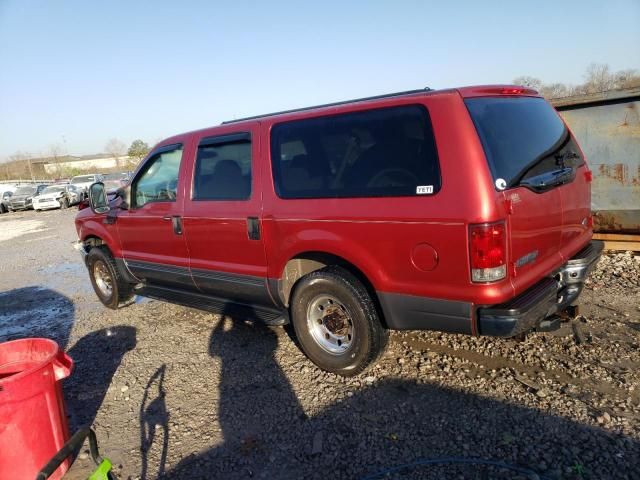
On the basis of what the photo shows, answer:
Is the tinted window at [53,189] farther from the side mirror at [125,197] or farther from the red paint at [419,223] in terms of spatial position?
the red paint at [419,223]

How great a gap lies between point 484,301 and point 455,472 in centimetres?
97

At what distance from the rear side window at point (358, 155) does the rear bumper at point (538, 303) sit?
0.86 m

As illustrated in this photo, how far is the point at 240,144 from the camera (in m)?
4.05

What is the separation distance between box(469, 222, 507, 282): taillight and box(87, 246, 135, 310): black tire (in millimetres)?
4478

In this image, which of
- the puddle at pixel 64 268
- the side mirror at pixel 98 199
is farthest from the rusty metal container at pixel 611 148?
the puddle at pixel 64 268

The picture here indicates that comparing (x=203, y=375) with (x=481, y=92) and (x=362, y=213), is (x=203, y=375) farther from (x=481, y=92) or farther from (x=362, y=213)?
(x=481, y=92)

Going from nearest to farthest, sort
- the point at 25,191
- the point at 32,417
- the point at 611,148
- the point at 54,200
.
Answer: the point at 32,417, the point at 611,148, the point at 54,200, the point at 25,191

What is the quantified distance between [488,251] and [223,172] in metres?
2.49

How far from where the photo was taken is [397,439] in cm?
285

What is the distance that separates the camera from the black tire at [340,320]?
3371 millimetres

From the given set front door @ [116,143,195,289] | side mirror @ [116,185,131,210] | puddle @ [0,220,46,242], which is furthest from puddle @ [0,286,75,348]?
puddle @ [0,220,46,242]

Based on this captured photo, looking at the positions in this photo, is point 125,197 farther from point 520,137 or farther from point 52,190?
point 52,190

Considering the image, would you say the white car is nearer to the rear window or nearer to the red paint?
the red paint

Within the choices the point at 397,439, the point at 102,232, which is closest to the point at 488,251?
the point at 397,439
